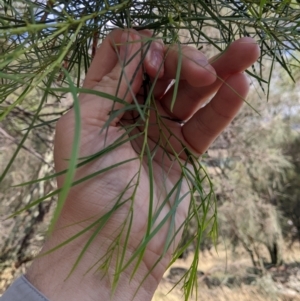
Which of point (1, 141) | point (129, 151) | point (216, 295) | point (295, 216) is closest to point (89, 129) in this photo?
point (129, 151)

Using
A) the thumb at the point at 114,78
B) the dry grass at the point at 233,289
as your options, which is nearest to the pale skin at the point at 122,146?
the thumb at the point at 114,78

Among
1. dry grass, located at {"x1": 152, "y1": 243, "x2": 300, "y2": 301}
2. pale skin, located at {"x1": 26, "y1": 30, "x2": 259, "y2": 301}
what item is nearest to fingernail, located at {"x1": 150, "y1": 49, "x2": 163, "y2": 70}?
pale skin, located at {"x1": 26, "y1": 30, "x2": 259, "y2": 301}

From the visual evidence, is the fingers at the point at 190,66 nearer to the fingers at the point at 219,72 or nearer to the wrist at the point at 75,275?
the fingers at the point at 219,72

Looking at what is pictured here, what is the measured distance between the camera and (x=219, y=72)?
0.32 meters

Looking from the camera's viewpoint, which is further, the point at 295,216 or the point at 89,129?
the point at 295,216

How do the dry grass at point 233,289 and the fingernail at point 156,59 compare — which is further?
the dry grass at point 233,289

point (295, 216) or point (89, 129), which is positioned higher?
point (89, 129)

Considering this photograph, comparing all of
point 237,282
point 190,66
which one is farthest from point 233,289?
point 190,66

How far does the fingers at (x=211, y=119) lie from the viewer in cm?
35

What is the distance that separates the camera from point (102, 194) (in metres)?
0.27

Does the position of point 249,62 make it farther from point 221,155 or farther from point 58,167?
point 221,155

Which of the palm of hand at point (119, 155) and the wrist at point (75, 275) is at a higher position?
the palm of hand at point (119, 155)

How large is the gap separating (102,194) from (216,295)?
1.68 metres

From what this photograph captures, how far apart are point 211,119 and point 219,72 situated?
57 mm
